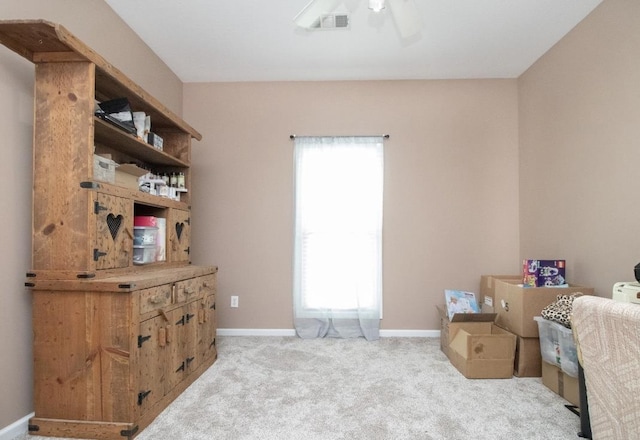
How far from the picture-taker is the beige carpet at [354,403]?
1729mm

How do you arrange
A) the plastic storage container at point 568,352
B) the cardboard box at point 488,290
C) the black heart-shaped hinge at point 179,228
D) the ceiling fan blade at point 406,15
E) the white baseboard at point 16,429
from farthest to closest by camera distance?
the cardboard box at point 488,290 → the black heart-shaped hinge at point 179,228 → the plastic storage container at point 568,352 → the ceiling fan blade at point 406,15 → the white baseboard at point 16,429

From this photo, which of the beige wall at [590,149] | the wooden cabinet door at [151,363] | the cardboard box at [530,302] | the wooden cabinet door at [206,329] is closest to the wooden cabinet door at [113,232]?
the wooden cabinet door at [151,363]

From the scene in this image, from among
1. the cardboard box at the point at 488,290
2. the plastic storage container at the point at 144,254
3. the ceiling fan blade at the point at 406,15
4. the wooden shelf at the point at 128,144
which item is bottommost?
the cardboard box at the point at 488,290

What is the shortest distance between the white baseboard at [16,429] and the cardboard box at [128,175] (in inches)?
53.6

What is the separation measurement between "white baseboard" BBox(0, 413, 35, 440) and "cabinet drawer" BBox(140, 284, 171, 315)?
32.4 inches

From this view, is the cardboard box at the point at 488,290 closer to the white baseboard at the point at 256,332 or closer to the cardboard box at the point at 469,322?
the cardboard box at the point at 469,322

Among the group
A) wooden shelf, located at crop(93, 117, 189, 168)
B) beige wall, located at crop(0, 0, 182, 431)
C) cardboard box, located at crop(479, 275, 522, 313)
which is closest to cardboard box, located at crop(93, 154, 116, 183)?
wooden shelf, located at crop(93, 117, 189, 168)

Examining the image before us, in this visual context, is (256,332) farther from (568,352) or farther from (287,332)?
(568,352)

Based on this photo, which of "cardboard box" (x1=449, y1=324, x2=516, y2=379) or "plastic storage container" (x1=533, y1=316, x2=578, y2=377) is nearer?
"plastic storage container" (x1=533, y1=316, x2=578, y2=377)

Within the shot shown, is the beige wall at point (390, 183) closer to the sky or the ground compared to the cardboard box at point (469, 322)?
closer to the sky

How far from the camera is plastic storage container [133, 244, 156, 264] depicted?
220cm

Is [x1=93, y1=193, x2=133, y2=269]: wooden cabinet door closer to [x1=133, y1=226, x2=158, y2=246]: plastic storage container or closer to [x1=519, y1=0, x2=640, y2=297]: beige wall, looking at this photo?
[x1=133, y1=226, x2=158, y2=246]: plastic storage container

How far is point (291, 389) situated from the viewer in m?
2.19

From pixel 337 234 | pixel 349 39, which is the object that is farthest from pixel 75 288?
pixel 349 39
